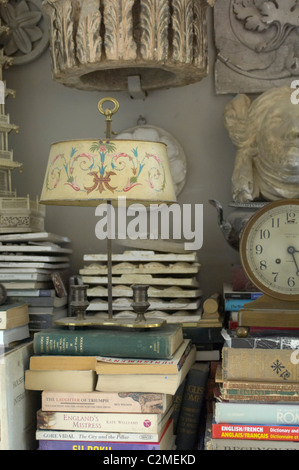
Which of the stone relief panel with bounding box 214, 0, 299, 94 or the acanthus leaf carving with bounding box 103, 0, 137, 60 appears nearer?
the acanthus leaf carving with bounding box 103, 0, 137, 60

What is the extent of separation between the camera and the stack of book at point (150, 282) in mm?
2029

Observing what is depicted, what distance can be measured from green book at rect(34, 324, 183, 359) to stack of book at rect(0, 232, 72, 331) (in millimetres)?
282

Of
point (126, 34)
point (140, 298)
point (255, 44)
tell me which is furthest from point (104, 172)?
point (255, 44)

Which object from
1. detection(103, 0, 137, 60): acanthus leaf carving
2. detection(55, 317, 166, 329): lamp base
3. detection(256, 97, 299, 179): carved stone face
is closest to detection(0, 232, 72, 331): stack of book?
detection(55, 317, 166, 329): lamp base

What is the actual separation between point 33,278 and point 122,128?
70 centimetres

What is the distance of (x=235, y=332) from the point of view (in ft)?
5.73

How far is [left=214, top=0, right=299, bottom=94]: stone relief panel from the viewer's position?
7.39 ft

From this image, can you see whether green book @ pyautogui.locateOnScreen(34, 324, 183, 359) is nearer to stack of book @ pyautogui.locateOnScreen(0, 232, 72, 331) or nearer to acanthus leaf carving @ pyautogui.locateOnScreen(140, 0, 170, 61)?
stack of book @ pyautogui.locateOnScreen(0, 232, 72, 331)

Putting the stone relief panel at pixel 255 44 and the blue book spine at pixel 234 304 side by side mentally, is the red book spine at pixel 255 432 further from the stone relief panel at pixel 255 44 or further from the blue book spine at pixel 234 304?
the stone relief panel at pixel 255 44

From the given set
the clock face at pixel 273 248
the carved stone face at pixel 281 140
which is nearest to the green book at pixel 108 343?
the clock face at pixel 273 248

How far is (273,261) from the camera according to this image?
174 centimetres

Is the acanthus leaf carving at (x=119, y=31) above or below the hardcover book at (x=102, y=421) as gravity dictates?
above

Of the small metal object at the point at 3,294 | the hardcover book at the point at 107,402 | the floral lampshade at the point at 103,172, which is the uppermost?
the floral lampshade at the point at 103,172
